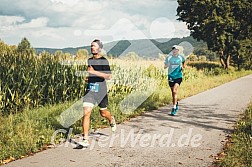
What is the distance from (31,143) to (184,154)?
9.11ft

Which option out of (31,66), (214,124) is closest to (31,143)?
(214,124)

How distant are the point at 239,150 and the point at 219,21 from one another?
31.3 meters

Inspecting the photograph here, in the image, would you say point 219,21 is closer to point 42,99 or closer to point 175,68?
point 175,68

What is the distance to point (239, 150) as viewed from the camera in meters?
5.61

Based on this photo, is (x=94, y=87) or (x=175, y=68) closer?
(x=94, y=87)

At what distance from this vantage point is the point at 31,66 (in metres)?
11.1

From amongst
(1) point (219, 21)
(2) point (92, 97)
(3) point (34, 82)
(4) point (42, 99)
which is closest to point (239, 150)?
(2) point (92, 97)

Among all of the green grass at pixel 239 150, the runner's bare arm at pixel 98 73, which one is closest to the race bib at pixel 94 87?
the runner's bare arm at pixel 98 73

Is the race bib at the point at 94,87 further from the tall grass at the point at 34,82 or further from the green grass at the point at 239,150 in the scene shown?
the tall grass at the point at 34,82

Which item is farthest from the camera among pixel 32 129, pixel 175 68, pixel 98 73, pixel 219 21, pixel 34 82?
pixel 219 21

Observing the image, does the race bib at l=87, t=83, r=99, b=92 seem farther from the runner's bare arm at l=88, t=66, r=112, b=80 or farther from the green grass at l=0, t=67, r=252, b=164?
the green grass at l=0, t=67, r=252, b=164

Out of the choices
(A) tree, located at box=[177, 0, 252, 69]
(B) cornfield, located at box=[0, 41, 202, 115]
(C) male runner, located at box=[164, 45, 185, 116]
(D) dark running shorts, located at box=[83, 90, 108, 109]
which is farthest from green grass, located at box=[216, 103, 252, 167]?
(A) tree, located at box=[177, 0, 252, 69]

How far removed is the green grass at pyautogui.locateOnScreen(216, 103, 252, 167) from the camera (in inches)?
197

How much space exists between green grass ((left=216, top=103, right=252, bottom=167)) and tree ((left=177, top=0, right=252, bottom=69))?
29.9 m
